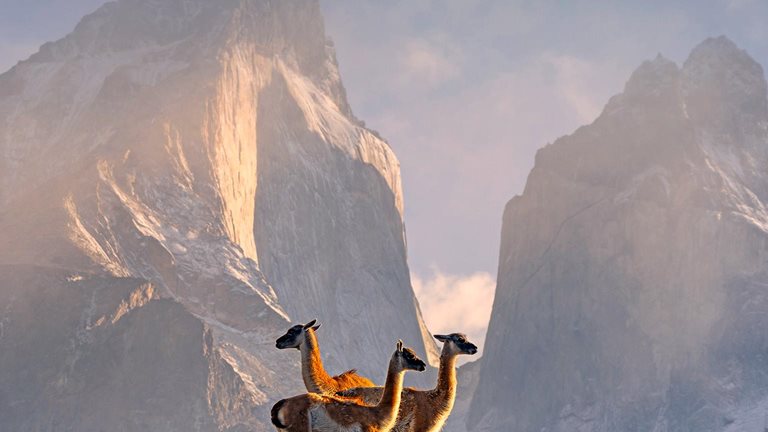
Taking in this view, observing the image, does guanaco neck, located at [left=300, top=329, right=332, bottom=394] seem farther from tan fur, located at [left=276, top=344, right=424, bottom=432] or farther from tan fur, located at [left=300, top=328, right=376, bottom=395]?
tan fur, located at [left=276, top=344, right=424, bottom=432]

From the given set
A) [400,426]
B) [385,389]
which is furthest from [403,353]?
[400,426]

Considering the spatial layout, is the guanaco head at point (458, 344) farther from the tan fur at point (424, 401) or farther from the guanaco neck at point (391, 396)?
the guanaco neck at point (391, 396)

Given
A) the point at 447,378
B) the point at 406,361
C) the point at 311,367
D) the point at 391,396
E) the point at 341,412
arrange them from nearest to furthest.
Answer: the point at 341,412
the point at 391,396
the point at 406,361
the point at 311,367
the point at 447,378

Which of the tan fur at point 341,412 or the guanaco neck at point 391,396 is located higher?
the guanaco neck at point 391,396

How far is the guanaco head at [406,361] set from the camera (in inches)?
1299

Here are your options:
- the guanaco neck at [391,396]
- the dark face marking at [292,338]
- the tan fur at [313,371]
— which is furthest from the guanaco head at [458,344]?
the dark face marking at [292,338]

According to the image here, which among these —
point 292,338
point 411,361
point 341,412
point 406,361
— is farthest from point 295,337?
point 341,412

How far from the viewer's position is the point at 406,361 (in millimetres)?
33250

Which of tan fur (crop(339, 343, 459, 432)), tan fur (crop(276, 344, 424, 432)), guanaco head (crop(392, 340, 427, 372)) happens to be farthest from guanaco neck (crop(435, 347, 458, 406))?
tan fur (crop(276, 344, 424, 432))

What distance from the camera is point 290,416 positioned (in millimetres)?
29578

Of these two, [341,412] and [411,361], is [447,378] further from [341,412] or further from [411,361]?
[341,412]

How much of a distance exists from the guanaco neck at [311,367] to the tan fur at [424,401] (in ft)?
3.35

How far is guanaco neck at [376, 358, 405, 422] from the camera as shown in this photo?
3266 centimetres

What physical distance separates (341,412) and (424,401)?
7099 mm
